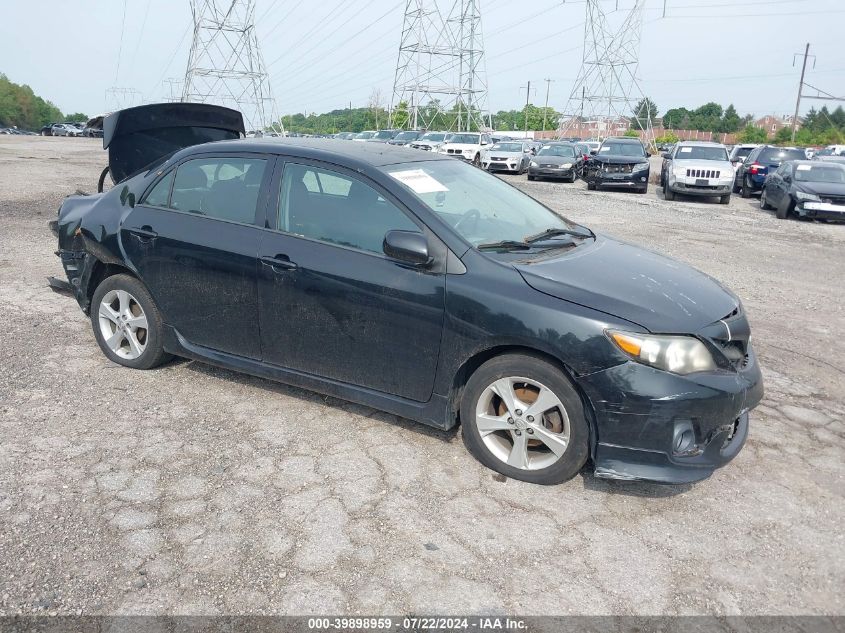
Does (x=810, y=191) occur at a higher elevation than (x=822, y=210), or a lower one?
higher

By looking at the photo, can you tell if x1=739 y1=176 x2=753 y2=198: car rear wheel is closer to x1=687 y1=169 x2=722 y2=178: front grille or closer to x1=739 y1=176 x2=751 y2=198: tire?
x1=739 y1=176 x2=751 y2=198: tire

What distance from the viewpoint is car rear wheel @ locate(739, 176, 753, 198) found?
66.6 ft

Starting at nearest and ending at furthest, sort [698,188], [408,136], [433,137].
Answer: [698,188]
[433,137]
[408,136]

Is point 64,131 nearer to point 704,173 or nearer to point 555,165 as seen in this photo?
point 555,165

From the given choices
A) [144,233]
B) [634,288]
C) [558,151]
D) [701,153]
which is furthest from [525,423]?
[558,151]

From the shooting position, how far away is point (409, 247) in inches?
142

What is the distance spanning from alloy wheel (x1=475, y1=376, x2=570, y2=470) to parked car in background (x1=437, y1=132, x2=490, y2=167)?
81.5ft

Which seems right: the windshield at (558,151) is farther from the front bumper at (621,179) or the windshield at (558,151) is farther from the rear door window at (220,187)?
the rear door window at (220,187)

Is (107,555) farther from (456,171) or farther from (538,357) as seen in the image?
(456,171)

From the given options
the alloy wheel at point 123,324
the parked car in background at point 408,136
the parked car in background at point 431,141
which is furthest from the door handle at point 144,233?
the parked car in background at point 408,136

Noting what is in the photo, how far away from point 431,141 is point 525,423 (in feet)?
92.8

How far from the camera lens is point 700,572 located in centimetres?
294

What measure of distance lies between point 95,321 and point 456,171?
2837 mm

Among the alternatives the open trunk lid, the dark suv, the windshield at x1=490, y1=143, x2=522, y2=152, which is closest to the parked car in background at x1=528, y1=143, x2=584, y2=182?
the windshield at x1=490, y1=143, x2=522, y2=152
